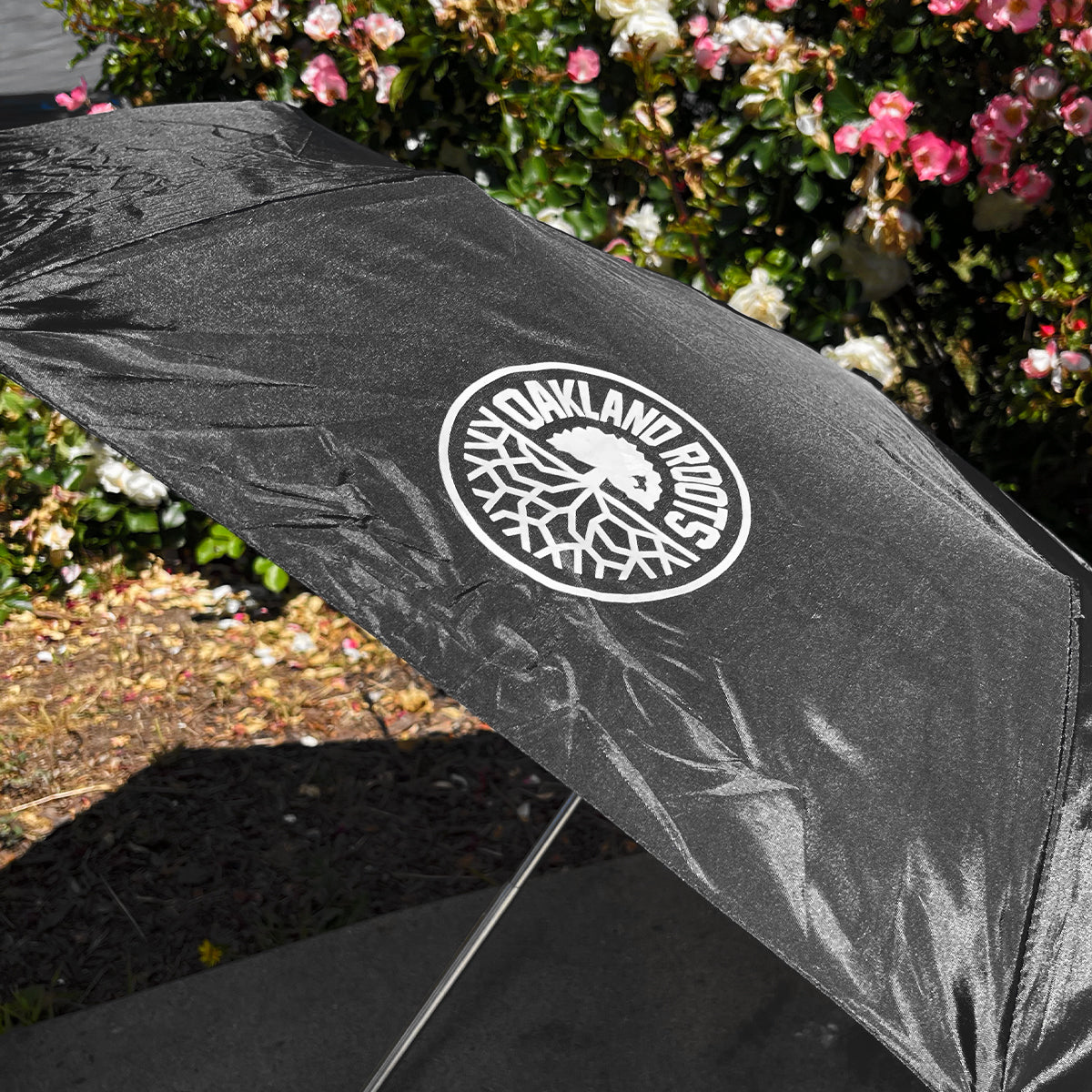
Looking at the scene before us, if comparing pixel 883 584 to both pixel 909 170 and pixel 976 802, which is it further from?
pixel 909 170

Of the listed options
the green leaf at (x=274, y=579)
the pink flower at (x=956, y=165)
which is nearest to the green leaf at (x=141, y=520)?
the green leaf at (x=274, y=579)

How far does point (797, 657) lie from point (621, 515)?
0.93 feet

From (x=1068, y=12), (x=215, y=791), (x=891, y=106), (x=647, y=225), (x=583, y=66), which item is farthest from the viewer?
(x=647, y=225)

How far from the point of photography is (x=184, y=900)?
2979 mm

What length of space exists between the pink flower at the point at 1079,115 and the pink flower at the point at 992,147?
23 centimetres

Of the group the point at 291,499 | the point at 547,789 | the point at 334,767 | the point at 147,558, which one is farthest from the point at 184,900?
the point at 291,499

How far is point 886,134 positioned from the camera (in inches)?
135

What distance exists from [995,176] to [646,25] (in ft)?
3.44

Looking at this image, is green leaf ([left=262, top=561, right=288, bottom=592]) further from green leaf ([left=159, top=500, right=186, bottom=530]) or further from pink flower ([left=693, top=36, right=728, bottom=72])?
pink flower ([left=693, top=36, right=728, bottom=72])

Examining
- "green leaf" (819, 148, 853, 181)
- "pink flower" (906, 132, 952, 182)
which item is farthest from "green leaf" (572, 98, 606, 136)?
"pink flower" (906, 132, 952, 182)

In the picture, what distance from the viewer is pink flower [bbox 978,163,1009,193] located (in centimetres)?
346

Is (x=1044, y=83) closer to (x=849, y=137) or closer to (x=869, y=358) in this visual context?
(x=849, y=137)

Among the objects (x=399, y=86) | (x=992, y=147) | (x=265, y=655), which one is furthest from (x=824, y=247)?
(x=265, y=655)

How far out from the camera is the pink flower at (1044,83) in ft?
10.6
